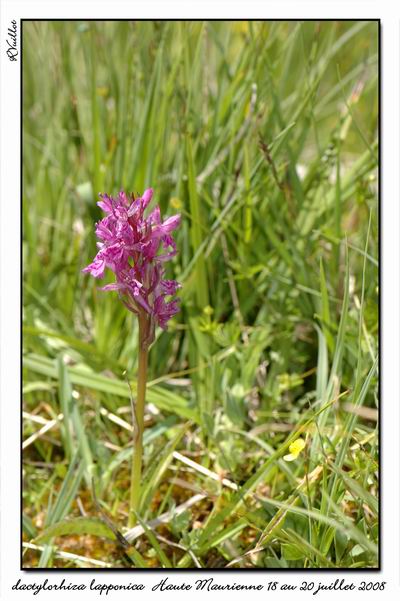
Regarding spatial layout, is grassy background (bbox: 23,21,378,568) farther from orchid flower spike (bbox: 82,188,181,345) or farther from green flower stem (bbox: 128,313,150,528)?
orchid flower spike (bbox: 82,188,181,345)

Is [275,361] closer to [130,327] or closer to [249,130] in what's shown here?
[130,327]

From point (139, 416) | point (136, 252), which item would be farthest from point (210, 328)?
point (136, 252)

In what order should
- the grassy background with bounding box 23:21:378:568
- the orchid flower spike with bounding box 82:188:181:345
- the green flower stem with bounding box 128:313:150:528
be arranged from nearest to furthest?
the orchid flower spike with bounding box 82:188:181:345
the green flower stem with bounding box 128:313:150:528
the grassy background with bounding box 23:21:378:568

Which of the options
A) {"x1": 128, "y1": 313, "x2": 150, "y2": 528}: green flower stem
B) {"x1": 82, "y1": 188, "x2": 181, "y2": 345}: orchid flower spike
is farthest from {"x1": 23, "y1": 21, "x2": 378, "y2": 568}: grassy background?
{"x1": 82, "y1": 188, "x2": 181, "y2": 345}: orchid flower spike

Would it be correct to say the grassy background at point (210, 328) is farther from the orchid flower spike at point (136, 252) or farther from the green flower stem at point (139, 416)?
the orchid flower spike at point (136, 252)

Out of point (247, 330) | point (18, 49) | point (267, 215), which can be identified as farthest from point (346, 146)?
point (18, 49)

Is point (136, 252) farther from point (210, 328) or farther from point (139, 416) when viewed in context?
point (210, 328)
